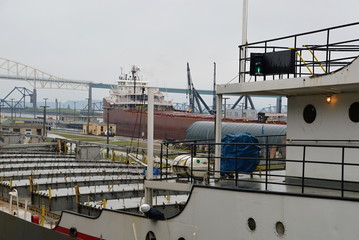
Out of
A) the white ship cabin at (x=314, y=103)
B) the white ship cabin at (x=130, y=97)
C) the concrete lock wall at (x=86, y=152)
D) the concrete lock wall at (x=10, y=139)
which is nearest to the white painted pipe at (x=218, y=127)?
the white ship cabin at (x=314, y=103)

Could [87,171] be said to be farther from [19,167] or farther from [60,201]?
[60,201]

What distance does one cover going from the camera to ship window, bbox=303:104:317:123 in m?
9.17

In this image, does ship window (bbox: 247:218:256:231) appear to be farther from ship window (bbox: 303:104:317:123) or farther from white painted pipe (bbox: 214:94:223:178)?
ship window (bbox: 303:104:317:123)

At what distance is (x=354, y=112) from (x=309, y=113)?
3.37 ft

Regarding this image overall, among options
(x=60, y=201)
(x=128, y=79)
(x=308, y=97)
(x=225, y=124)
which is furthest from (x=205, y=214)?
(x=128, y=79)

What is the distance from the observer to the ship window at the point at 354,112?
8398 millimetres

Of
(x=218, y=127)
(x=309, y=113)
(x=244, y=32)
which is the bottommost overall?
(x=218, y=127)

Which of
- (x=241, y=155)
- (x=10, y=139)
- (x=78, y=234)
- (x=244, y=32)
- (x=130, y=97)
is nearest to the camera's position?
(x=244, y=32)

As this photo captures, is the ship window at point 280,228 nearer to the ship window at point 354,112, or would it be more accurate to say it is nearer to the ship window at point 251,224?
the ship window at point 251,224

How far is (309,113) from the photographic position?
9.24 m

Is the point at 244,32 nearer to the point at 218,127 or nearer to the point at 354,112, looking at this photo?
the point at 218,127

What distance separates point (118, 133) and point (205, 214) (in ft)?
251

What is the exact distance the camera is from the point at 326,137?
29.0 ft

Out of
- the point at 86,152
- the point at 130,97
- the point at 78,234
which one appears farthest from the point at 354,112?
the point at 130,97
